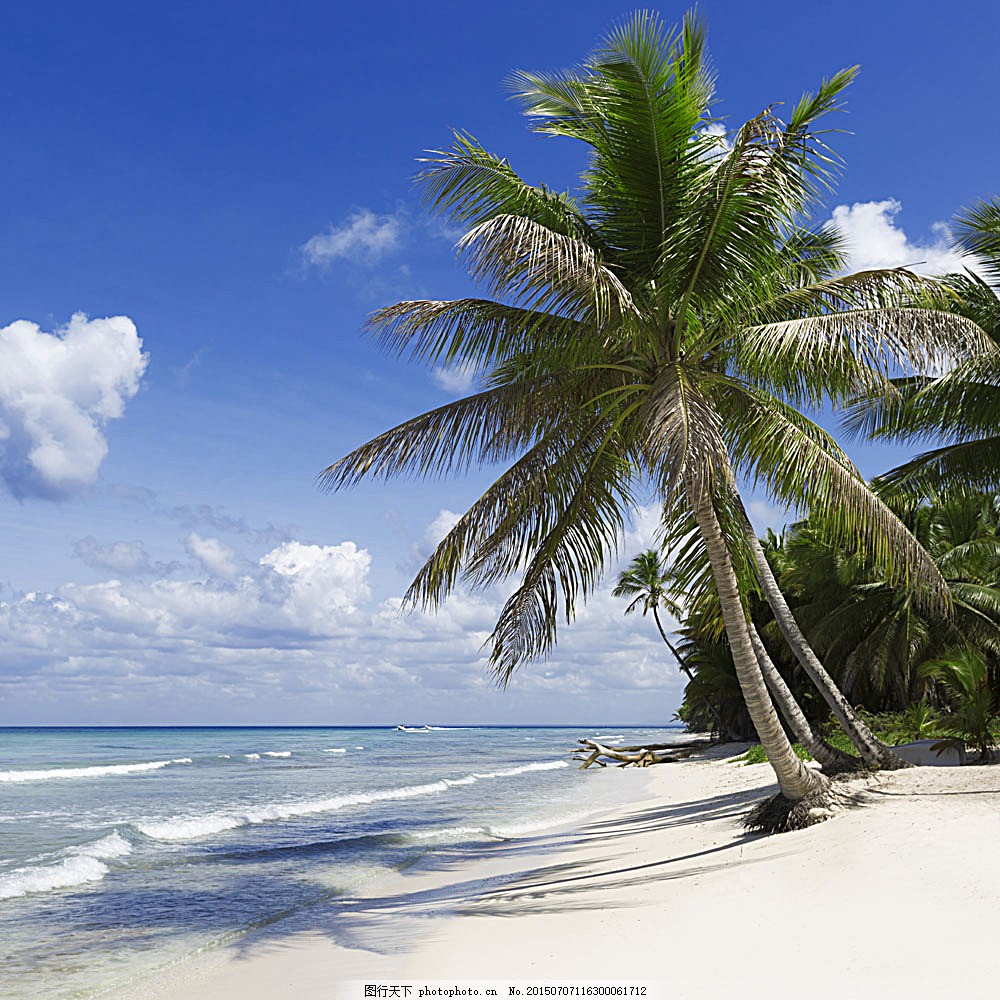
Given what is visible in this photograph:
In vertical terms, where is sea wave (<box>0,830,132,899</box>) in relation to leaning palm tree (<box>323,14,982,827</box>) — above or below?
below

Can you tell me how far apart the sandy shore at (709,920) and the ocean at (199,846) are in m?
0.87

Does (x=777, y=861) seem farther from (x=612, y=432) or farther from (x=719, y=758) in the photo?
(x=719, y=758)

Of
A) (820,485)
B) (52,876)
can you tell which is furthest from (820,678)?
(52,876)

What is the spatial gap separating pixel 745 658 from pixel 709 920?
3132mm

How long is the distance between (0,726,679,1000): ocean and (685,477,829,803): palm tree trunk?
5331 mm

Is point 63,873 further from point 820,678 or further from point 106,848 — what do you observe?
point 820,678

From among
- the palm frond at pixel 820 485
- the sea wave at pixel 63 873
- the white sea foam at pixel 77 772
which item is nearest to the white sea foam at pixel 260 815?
the sea wave at pixel 63 873

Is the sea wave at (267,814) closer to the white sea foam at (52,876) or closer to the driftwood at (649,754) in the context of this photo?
the white sea foam at (52,876)

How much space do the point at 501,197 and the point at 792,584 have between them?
63.4ft

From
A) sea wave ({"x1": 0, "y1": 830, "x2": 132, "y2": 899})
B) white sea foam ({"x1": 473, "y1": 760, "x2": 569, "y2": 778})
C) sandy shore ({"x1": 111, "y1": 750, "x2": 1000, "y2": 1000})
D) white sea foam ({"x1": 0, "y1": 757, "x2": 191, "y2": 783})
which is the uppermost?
sandy shore ({"x1": 111, "y1": 750, "x2": 1000, "y2": 1000})

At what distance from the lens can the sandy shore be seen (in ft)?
16.4

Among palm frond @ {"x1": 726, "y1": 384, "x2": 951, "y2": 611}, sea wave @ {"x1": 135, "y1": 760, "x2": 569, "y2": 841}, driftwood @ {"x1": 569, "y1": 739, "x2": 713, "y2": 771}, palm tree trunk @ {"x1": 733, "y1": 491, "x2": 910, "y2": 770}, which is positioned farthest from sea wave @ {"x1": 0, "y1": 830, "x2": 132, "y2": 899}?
driftwood @ {"x1": 569, "y1": 739, "x2": 713, "y2": 771}

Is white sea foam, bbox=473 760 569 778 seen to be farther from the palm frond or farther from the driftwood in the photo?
the palm frond

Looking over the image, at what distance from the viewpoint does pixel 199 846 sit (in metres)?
15.1
